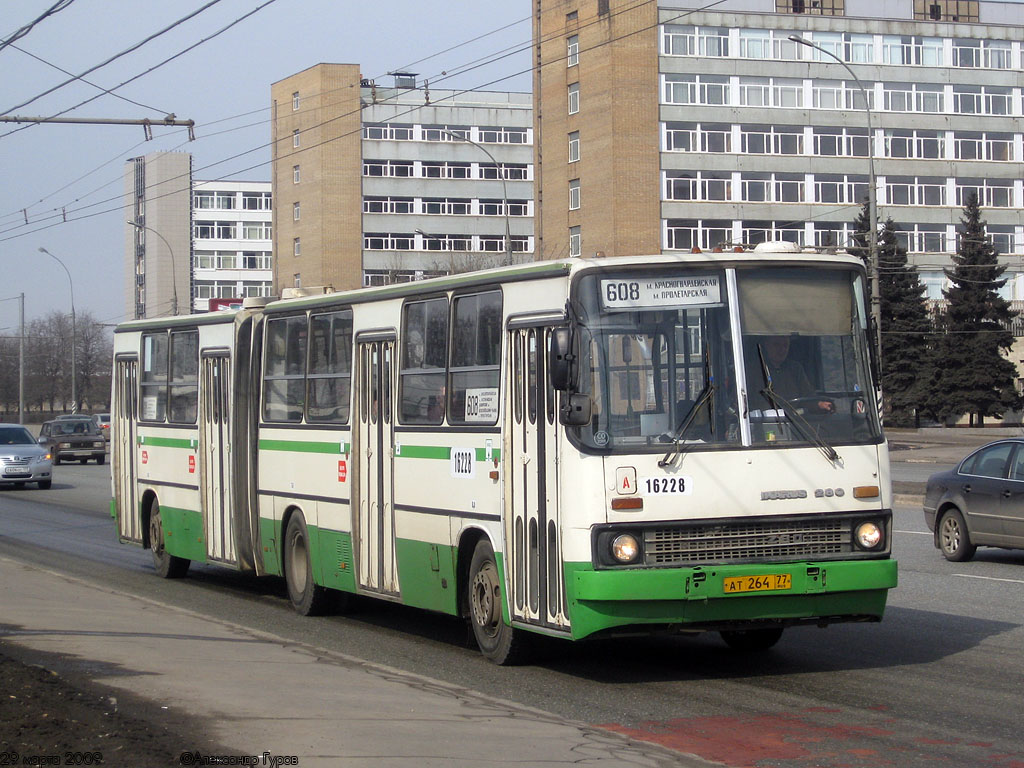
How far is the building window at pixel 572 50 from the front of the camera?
7088cm

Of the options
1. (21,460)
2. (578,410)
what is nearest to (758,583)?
(578,410)

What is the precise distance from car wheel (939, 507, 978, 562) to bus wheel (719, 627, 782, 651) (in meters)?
6.95

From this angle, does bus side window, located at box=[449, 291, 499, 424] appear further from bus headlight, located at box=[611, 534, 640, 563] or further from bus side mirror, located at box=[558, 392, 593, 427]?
bus headlight, located at box=[611, 534, 640, 563]

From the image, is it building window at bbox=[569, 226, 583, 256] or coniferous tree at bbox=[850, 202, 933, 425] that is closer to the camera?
coniferous tree at bbox=[850, 202, 933, 425]

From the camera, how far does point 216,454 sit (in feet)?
51.3

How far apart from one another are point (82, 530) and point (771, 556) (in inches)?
717

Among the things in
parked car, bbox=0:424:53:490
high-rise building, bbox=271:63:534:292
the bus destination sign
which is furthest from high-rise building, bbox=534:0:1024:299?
the bus destination sign

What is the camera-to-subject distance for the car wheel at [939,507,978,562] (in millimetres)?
16953

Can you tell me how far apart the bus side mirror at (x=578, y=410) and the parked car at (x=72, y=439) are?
4563 centimetres

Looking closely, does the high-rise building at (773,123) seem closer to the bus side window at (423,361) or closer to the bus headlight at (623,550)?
the bus side window at (423,361)

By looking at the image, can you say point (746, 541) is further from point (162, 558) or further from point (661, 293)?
point (162, 558)

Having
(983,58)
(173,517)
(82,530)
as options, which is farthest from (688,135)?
(173,517)

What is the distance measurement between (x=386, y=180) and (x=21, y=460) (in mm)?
55158

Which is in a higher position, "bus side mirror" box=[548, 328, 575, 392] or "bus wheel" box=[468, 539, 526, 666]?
"bus side mirror" box=[548, 328, 575, 392]
